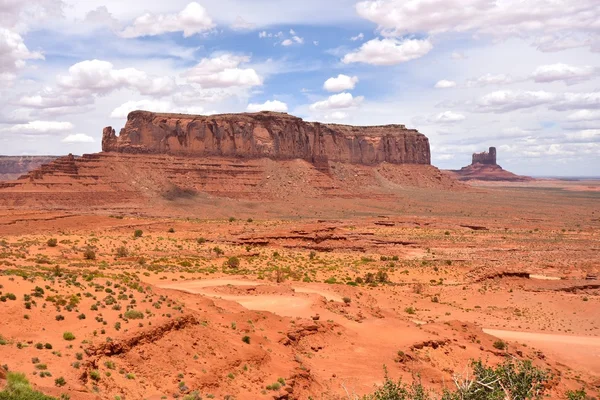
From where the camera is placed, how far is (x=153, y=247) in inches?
1956

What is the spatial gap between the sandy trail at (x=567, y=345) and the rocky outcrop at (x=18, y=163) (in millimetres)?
187456

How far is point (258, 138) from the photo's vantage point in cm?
12031

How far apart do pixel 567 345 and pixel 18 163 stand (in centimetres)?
19740

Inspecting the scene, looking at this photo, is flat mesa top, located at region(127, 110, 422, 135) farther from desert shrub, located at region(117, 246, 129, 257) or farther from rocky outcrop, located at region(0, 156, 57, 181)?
rocky outcrop, located at region(0, 156, 57, 181)

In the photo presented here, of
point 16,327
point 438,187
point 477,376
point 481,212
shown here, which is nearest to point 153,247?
point 16,327

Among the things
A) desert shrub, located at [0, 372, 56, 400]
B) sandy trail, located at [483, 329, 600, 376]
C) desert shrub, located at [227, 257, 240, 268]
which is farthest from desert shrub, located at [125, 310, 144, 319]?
desert shrub, located at [227, 257, 240, 268]

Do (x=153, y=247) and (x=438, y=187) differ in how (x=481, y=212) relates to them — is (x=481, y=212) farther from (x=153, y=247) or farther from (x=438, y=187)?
(x=153, y=247)

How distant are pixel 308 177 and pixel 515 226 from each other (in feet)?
160

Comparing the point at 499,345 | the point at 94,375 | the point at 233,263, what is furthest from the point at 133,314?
the point at 233,263

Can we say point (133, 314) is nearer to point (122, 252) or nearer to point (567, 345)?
point (567, 345)

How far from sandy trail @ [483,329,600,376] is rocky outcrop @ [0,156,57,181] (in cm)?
18746

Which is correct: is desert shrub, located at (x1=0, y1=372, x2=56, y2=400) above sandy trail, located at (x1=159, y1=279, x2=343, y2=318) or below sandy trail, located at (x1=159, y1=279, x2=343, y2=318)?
above

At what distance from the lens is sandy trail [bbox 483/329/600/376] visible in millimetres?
24984

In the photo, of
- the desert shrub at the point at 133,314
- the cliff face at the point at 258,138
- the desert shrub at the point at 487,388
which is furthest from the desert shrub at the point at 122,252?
the cliff face at the point at 258,138
